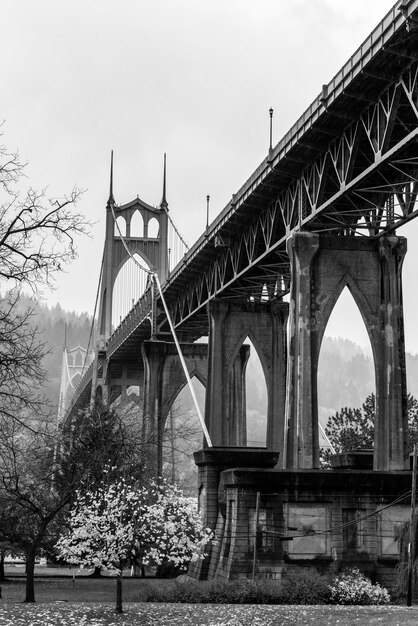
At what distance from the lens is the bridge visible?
31094mm

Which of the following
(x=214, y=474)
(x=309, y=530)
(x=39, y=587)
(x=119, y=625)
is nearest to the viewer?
(x=119, y=625)

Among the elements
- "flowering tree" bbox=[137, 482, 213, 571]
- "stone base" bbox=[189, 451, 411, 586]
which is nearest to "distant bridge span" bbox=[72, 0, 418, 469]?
"stone base" bbox=[189, 451, 411, 586]

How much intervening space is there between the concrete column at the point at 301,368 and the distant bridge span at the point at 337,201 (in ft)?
0.15

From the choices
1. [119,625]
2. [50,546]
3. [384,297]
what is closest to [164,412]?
[50,546]

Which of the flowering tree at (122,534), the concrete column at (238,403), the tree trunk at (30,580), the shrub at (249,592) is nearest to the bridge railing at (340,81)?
the flowering tree at (122,534)

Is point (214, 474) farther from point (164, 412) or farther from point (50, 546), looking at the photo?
point (164, 412)

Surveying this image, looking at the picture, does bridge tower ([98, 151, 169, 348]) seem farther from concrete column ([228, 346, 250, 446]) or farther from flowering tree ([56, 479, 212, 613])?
flowering tree ([56, 479, 212, 613])

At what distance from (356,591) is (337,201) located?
544 inches

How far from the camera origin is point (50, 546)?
42844mm

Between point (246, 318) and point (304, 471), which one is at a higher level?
point (246, 318)

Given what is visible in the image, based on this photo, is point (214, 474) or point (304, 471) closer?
point (304, 471)

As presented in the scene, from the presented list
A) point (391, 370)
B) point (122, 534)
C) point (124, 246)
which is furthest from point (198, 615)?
point (124, 246)

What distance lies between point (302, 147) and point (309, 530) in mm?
13475

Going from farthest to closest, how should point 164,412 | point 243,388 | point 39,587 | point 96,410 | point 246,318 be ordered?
point 164,412 → point 243,388 → point 246,318 → point 96,410 → point 39,587
